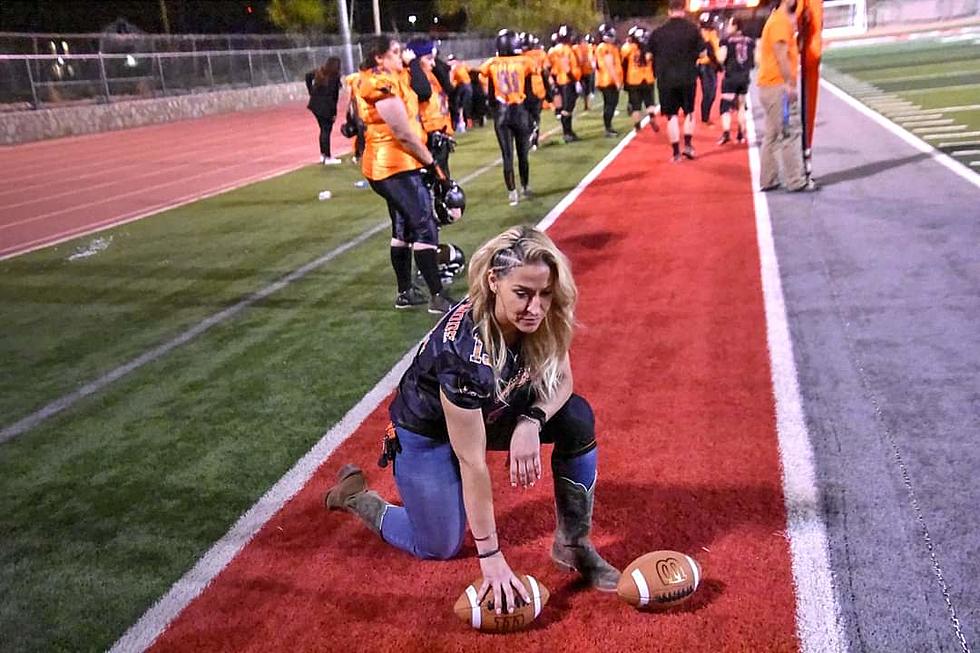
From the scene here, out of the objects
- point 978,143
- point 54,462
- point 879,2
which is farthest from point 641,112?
point 879,2

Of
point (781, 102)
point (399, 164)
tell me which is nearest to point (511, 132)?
point (781, 102)

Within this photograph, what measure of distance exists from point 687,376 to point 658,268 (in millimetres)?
2539

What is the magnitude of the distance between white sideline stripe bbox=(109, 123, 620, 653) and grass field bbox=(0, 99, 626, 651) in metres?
0.07

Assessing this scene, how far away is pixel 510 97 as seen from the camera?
1073 cm

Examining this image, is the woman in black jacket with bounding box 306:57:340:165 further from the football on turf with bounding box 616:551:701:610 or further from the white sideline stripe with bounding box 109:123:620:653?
the football on turf with bounding box 616:551:701:610

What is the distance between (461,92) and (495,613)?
17.5 metres

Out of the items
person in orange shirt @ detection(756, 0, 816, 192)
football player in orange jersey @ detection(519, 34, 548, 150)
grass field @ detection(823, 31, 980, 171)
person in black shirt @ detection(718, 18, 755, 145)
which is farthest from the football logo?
person in black shirt @ detection(718, 18, 755, 145)

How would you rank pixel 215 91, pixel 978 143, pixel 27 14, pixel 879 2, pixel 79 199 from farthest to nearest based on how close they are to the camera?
1. pixel 879 2
2. pixel 27 14
3. pixel 215 91
4. pixel 79 199
5. pixel 978 143

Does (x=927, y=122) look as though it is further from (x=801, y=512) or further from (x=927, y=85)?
(x=801, y=512)

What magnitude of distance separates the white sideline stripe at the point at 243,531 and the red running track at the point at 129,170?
7.39 m

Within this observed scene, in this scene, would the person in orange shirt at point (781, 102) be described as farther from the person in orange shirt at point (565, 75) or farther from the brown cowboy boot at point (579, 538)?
the brown cowboy boot at point (579, 538)

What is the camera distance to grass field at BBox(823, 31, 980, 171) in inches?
513

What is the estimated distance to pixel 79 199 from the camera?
1415 centimetres

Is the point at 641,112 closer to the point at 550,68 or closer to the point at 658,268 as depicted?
the point at 550,68
